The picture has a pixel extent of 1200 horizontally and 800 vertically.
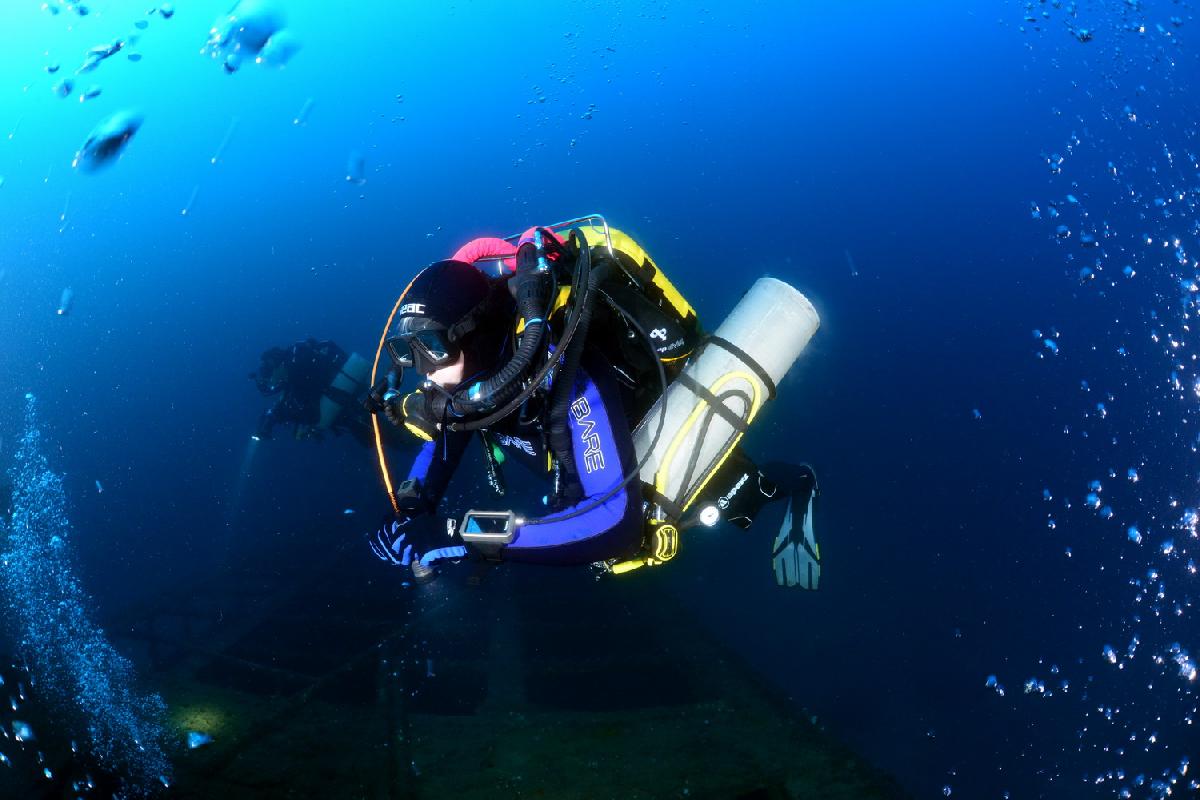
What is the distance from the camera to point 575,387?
112 inches

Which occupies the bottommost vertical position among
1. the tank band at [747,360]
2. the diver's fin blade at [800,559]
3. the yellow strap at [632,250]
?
the diver's fin blade at [800,559]

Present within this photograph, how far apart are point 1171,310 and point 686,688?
18558 mm

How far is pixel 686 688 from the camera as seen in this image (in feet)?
19.0

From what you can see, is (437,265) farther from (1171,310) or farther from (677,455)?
(1171,310)

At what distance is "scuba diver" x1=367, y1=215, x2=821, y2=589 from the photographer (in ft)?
8.23

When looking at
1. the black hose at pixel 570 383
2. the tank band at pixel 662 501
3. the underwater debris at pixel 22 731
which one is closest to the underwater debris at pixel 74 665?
the underwater debris at pixel 22 731

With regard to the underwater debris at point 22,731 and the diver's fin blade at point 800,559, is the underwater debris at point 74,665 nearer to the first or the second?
Answer: the underwater debris at point 22,731

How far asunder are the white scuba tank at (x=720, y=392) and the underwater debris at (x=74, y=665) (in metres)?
5.19

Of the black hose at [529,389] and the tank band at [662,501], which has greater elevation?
the black hose at [529,389]

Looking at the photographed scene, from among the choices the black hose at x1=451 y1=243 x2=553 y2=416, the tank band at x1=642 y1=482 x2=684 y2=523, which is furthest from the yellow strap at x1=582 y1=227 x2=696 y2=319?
the tank band at x1=642 y1=482 x2=684 y2=523

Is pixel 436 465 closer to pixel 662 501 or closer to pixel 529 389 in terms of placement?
pixel 662 501

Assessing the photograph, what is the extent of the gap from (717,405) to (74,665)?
1027 cm

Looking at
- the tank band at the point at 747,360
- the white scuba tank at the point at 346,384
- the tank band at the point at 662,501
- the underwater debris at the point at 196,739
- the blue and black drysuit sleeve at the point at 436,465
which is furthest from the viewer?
the white scuba tank at the point at 346,384

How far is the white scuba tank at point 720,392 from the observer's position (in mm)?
3146
